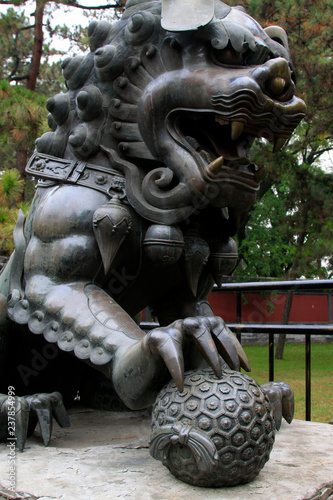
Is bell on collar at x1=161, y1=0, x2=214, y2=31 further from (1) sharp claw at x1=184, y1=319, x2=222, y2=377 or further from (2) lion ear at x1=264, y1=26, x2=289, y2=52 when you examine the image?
(1) sharp claw at x1=184, y1=319, x2=222, y2=377

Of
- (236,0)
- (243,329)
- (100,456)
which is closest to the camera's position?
(100,456)

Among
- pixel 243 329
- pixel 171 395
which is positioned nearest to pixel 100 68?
pixel 171 395

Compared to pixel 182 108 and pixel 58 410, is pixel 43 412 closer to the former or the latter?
pixel 58 410

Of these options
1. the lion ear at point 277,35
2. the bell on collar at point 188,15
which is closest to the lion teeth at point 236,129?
the bell on collar at point 188,15

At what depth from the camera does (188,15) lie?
5.61 ft

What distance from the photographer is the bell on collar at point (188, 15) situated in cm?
170

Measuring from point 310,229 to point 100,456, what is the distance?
9802mm

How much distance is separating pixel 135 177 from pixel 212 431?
3.08 feet

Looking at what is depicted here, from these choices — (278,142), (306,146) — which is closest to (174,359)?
(278,142)

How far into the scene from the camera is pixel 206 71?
5.65ft

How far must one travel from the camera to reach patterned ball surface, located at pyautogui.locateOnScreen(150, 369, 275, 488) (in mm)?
1259

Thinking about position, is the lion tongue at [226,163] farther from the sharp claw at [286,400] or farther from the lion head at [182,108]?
the sharp claw at [286,400]

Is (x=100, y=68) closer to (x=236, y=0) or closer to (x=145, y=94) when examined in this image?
(x=145, y=94)

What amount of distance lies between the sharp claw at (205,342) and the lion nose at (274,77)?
0.84 meters
